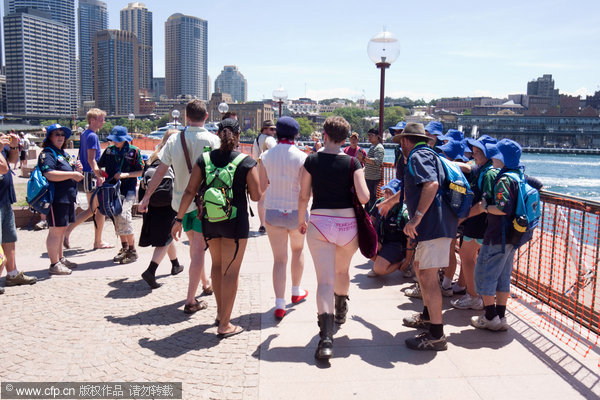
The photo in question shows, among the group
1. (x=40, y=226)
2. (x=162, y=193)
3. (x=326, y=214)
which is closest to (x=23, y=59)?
(x=40, y=226)

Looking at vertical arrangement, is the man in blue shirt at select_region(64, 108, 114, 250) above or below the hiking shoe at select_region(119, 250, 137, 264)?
above

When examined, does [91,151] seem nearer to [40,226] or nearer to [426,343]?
[40,226]

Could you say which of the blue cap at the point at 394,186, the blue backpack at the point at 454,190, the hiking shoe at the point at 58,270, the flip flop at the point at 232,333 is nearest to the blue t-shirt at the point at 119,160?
the hiking shoe at the point at 58,270

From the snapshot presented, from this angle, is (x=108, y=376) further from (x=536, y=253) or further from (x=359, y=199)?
(x=536, y=253)

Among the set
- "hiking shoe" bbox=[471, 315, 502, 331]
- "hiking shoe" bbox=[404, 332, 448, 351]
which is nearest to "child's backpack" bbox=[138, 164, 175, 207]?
"hiking shoe" bbox=[404, 332, 448, 351]

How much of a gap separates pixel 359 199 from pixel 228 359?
5.64ft

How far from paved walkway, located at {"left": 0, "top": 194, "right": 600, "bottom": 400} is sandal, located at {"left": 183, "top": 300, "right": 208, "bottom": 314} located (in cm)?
9

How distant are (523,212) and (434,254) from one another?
95cm

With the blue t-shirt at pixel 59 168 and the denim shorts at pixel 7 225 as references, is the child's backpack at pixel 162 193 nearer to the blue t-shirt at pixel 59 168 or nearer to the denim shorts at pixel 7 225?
the blue t-shirt at pixel 59 168

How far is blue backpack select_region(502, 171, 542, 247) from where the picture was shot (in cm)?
443

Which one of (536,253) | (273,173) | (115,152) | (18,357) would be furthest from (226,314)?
(536,253)

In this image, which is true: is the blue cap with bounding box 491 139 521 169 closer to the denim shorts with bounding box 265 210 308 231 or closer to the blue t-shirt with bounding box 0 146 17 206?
the denim shorts with bounding box 265 210 308 231

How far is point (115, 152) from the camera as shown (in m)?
7.23

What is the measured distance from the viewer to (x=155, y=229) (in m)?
6.05
